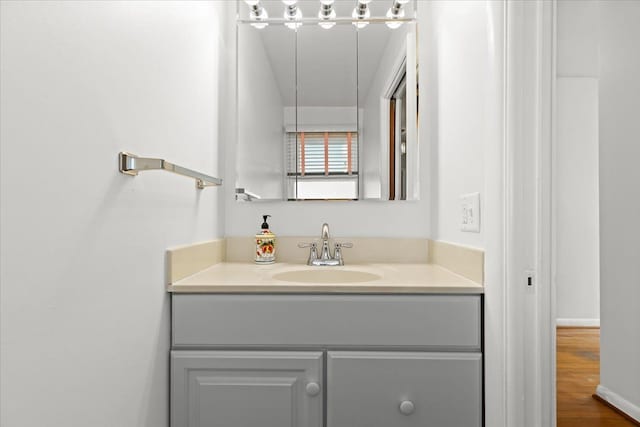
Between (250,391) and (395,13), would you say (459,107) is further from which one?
(250,391)

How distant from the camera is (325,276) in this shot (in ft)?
4.68

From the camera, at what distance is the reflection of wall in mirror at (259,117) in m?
1.66

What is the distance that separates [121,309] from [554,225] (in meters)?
1.02

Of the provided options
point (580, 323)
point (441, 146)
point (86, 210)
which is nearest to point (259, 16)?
point (441, 146)

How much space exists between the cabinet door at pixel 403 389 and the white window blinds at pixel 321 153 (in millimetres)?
839

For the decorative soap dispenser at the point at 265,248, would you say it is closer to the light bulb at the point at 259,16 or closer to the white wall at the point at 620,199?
the light bulb at the point at 259,16

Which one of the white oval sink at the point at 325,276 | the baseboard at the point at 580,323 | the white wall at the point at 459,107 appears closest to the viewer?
the white wall at the point at 459,107

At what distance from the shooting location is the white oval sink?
138cm

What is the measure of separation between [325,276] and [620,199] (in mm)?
1376

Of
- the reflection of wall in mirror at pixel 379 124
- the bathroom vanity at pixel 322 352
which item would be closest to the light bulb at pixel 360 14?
the reflection of wall in mirror at pixel 379 124

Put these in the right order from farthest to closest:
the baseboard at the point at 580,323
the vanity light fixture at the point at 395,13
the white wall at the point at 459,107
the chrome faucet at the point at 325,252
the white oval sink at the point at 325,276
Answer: the baseboard at the point at 580,323
the vanity light fixture at the point at 395,13
the chrome faucet at the point at 325,252
the white oval sink at the point at 325,276
the white wall at the point at 459,107

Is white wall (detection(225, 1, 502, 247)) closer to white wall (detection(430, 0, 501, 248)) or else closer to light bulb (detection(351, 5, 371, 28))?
white wall (detection(430, 0, 501, 248))

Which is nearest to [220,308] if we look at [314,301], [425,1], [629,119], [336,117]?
[314,301]

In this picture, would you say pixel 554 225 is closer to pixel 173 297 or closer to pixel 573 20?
pixel 173 297
